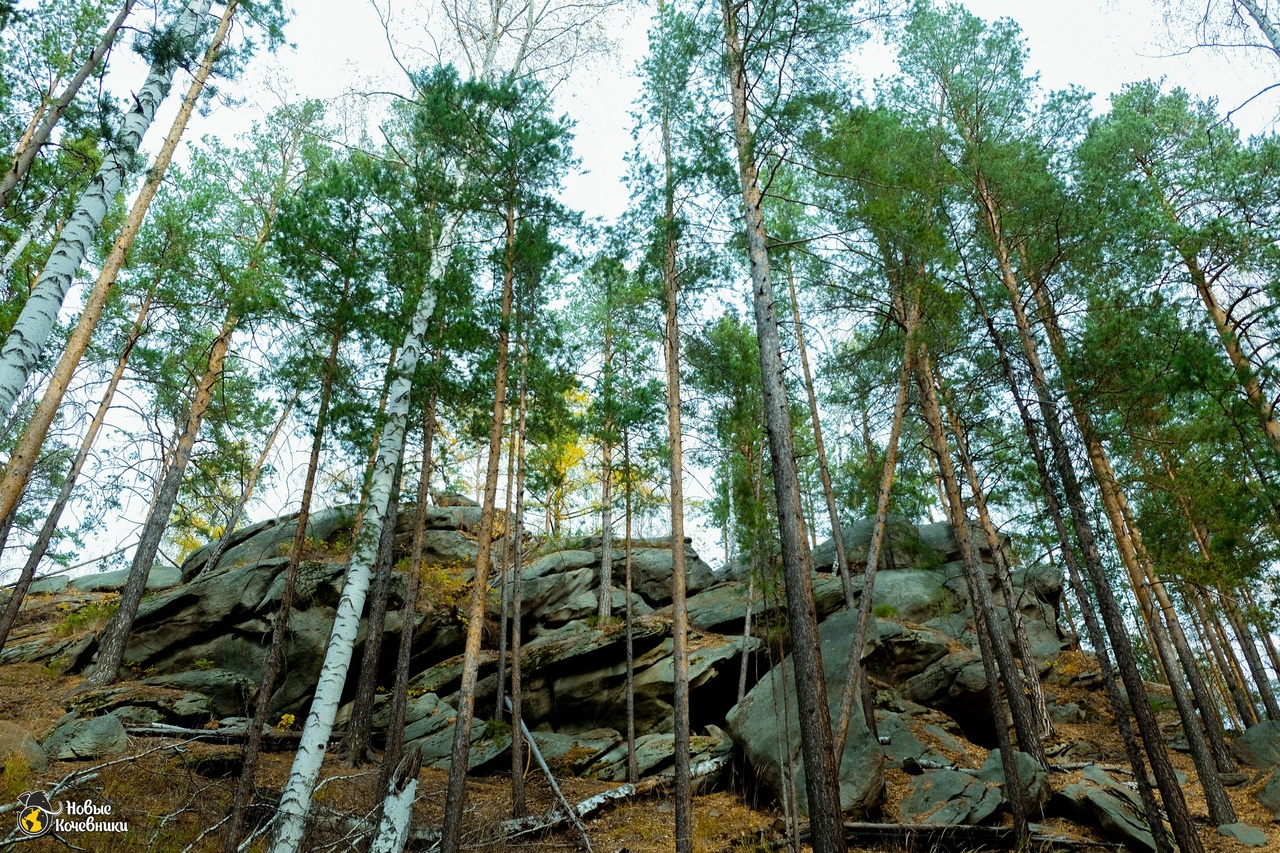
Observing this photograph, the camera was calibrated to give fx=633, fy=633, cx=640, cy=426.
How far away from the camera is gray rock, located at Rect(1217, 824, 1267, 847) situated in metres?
8.60

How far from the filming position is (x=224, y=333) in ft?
42.7

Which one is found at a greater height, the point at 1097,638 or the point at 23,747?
the point at 1097,638

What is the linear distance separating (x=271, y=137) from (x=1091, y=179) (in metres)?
17.7

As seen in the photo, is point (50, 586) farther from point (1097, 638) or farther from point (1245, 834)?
point (1245, 834)

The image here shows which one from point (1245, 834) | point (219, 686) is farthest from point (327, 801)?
point (1245, 834)

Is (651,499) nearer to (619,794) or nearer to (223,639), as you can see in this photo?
(619,794)

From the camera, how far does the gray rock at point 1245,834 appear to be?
8602mm

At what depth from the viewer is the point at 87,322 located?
679cm

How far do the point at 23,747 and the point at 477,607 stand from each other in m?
5.80

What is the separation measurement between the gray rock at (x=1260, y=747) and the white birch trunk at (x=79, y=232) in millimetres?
19053

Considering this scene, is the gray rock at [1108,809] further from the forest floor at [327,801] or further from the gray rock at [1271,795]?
the gray rock at [1271,795]

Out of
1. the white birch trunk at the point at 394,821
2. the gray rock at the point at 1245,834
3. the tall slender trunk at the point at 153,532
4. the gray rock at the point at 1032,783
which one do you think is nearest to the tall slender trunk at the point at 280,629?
the white birch trunk at the point at 394,821

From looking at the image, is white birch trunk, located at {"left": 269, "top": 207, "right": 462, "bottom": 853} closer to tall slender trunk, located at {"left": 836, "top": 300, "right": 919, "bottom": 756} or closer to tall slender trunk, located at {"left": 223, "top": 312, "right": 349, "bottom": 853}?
tall slender trunk, located at {"left": 223, "top": 312, "right": 349, "bottom": 853}

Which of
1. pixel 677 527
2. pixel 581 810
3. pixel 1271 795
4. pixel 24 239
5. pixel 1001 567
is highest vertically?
pixel 24 239
